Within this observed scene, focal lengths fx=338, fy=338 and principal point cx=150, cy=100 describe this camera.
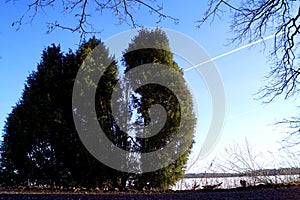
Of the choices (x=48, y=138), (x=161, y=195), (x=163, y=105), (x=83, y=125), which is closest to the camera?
(x=161, y=195)

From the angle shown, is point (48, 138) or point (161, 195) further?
point (48, 138)

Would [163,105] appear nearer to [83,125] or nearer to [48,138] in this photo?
[83,125]

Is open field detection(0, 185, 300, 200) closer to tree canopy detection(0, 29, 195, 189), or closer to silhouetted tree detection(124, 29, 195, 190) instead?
tree canopy detection(0, 29, 195, 189)

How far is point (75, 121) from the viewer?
10586mm

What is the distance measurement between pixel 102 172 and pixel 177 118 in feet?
9.61

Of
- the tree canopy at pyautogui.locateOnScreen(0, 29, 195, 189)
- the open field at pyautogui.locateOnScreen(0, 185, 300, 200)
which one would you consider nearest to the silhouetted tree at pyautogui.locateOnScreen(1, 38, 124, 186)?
the tree canopy at pyautogui.locateOnScreen(0, 29, 195, 189)

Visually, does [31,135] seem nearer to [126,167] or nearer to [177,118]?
[126,167]

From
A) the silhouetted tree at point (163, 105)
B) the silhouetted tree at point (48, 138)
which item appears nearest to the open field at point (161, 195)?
the silhouetted tree at point (48, 138)

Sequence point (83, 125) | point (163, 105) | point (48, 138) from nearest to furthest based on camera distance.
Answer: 1. point (48, 138)
2. point (83, 125)
3. point (163, 105)

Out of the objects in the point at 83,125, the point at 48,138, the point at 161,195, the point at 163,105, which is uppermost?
the point at 163,105

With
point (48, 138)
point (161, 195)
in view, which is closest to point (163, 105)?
point (48, 138)

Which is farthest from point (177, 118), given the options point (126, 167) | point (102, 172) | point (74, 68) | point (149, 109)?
point (74, 68)

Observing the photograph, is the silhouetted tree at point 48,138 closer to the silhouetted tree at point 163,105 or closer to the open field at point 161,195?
the silhouetted tree at point 163,105

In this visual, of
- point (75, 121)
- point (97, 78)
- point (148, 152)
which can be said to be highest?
point (97, 78)
